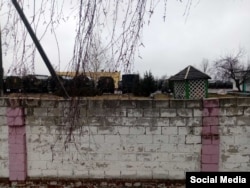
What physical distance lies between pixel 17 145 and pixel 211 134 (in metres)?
3.17

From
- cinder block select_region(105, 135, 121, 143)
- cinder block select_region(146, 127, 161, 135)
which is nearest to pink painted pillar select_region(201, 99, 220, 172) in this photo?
cinder block select_region(146, 127, 161, 135)

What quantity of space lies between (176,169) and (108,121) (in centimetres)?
135

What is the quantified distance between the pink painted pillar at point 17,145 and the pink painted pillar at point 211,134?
294 centimetres

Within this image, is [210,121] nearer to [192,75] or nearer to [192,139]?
[192,139]

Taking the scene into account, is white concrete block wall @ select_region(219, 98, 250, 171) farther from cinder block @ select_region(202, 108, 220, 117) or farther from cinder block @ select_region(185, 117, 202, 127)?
cinder block @ select_region(185, 117, 202, 127)

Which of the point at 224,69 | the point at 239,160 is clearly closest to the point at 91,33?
the point at 239,160

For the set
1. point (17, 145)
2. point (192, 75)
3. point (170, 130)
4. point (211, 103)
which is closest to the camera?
point (211, 103)

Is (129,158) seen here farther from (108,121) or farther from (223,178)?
(223,178)

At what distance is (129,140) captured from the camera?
4906mm

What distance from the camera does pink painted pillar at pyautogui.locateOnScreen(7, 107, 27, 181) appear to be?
16.3 feet

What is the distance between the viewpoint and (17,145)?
196 inches

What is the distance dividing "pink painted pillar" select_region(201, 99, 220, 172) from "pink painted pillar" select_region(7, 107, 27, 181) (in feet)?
9.65

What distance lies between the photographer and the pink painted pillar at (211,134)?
479 centimetres

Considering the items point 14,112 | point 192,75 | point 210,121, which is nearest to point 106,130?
point 14,112
